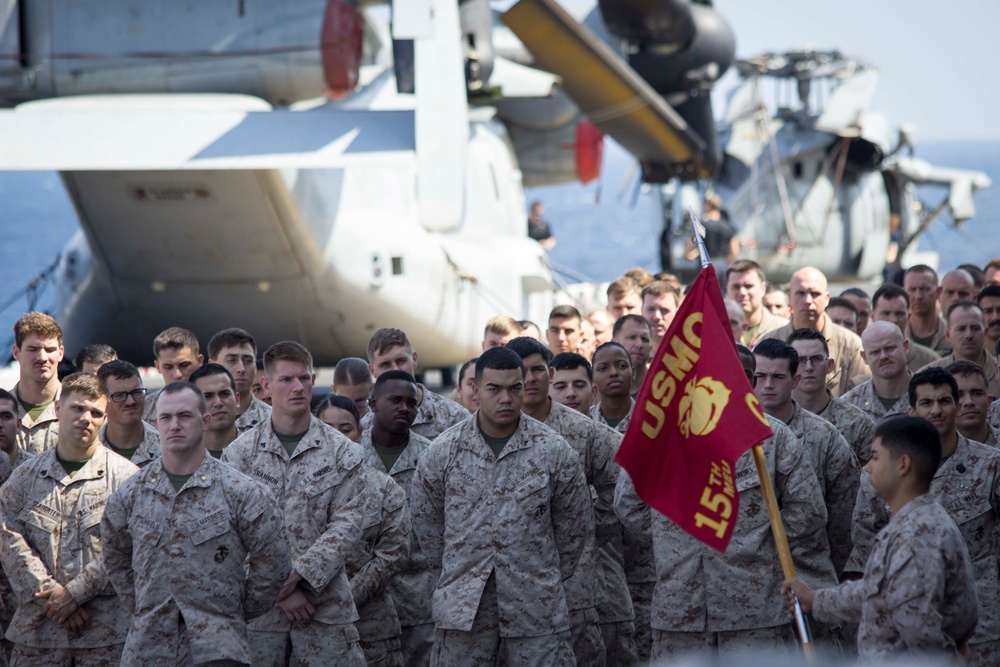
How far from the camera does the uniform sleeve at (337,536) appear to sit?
5.19m

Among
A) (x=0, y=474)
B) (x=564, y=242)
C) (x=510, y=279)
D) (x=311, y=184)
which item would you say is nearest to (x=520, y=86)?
(x=510, y=279)

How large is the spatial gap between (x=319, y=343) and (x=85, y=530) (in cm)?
746

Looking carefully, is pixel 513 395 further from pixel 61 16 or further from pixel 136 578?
pixel 61 16

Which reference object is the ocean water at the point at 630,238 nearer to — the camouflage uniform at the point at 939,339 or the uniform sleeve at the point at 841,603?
the camouflage uniform at the point at 939,339


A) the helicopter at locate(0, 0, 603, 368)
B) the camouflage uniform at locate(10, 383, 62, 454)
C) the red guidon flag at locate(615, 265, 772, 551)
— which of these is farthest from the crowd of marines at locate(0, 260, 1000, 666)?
the helicopter at locate(0, 0, 603, 368)

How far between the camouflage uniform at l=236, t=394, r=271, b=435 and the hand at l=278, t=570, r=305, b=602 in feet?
5.37

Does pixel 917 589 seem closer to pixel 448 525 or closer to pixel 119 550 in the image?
pixel 448 525

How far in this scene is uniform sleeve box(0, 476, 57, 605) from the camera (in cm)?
549

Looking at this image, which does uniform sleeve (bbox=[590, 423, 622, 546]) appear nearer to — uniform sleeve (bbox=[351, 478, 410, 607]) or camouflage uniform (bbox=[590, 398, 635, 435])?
camouflage uniform (bbox=[590, 398, 635, 435])

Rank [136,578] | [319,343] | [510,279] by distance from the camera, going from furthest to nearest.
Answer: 1. [510,279]
2. [319,343]
3. [136,578]

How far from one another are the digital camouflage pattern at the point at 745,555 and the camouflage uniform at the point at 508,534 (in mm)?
278

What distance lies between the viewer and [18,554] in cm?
550

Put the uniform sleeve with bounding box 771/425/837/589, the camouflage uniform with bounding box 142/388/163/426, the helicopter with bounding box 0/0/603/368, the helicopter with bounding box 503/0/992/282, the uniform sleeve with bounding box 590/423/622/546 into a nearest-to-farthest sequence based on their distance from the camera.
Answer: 1. the uniform sleeve with bounding box 771/425/837/589
2. the uniform sleeve with bounding box 590/423/622/546
3. the camouflage uniform with bounding box 142/388/163/426
4. the helicopter with bounding box 0/0/603/368
5. the helicopter with bounding box 503/0/992/282

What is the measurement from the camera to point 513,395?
5391 mm
